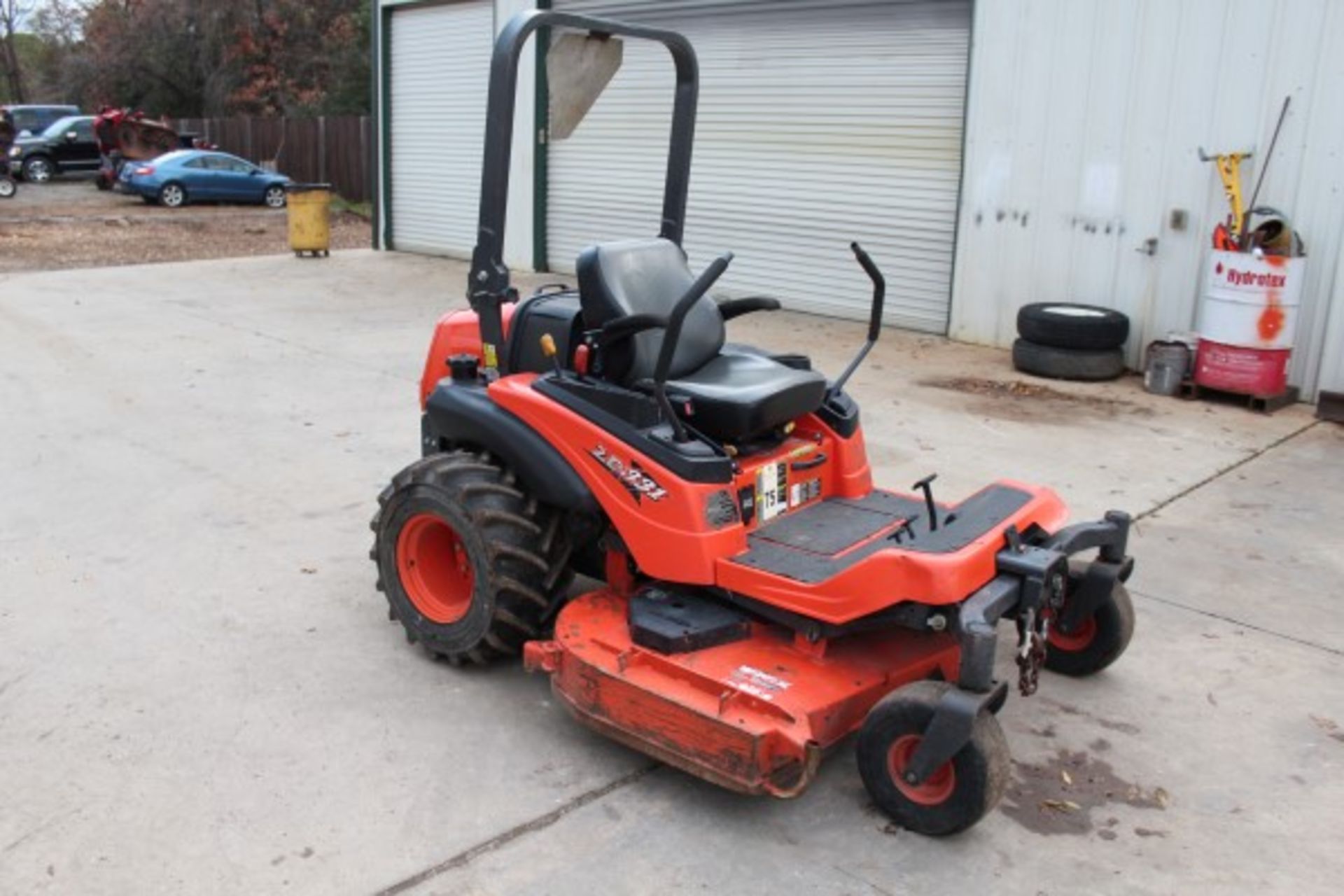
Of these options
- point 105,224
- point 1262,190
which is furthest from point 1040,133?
point 105,224

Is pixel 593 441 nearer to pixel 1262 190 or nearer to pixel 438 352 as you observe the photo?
pixel 438 352

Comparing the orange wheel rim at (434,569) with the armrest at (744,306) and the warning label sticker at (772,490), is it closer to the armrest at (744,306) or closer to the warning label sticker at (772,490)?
the warning label sticker at (772,490)

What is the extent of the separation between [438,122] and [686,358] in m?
12.4

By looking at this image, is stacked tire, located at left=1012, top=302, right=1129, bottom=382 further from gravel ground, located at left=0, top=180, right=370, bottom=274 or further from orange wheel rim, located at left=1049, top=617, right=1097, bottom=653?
gravel ground, located at left=0, top=180, right=370, bottom=274

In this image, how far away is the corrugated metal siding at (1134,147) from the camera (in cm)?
809

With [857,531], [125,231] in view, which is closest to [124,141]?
[125,231]

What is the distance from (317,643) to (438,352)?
1.18m

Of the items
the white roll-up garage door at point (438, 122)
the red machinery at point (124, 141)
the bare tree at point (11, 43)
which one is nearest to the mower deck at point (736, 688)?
the white roll-up garage door at point (438, 122)

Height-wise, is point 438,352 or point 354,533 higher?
point 438,352

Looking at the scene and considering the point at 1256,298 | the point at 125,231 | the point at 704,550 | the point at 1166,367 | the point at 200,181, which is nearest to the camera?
the point at 704,550

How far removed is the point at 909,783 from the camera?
125 inches

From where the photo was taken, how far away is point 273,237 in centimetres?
1909

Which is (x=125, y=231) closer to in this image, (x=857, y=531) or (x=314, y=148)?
(x=314, y=148)

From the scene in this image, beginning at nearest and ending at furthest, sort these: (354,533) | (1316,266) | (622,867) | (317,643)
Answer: (622,867) → (317,643) → (354,533) → (1316,266)
